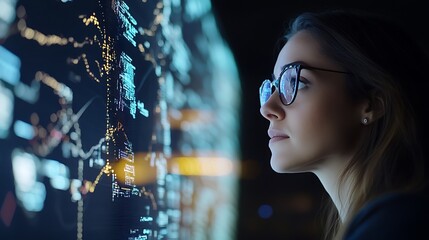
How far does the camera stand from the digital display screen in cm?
71

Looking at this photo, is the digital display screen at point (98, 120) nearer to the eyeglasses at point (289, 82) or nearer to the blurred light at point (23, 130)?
the blurred light at point (23, 130)

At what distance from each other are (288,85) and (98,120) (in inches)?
15.2

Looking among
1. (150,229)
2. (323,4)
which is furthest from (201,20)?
(150,229)

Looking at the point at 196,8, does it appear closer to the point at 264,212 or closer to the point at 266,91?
the point at 266,91

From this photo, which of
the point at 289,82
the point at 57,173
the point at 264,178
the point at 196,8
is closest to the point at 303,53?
the point at 289,82

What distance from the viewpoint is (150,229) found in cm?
122

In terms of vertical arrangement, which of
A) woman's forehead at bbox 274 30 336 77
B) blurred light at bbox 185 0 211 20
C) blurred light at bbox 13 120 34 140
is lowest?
blurred light at bbox 13 120 34 140

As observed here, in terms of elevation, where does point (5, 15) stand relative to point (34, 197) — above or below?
above

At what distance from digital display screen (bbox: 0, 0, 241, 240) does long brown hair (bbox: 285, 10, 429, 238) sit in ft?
1.41

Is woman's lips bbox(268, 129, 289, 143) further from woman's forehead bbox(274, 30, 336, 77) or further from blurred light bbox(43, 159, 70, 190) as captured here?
blurred light bbox(43, 159, 70, 190)

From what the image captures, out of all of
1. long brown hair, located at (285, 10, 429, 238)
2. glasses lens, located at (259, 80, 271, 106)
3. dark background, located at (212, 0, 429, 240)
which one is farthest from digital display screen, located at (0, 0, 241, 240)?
dark background, located at (212, 0, 429, 240)

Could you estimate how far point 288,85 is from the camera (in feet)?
3.44

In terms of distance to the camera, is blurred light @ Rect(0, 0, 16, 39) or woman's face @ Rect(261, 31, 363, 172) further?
woman's face @ Rect(261, 31, 363, 172)

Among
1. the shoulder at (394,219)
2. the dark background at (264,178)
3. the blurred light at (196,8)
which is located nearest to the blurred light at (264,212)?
the dark background at (264,178)
